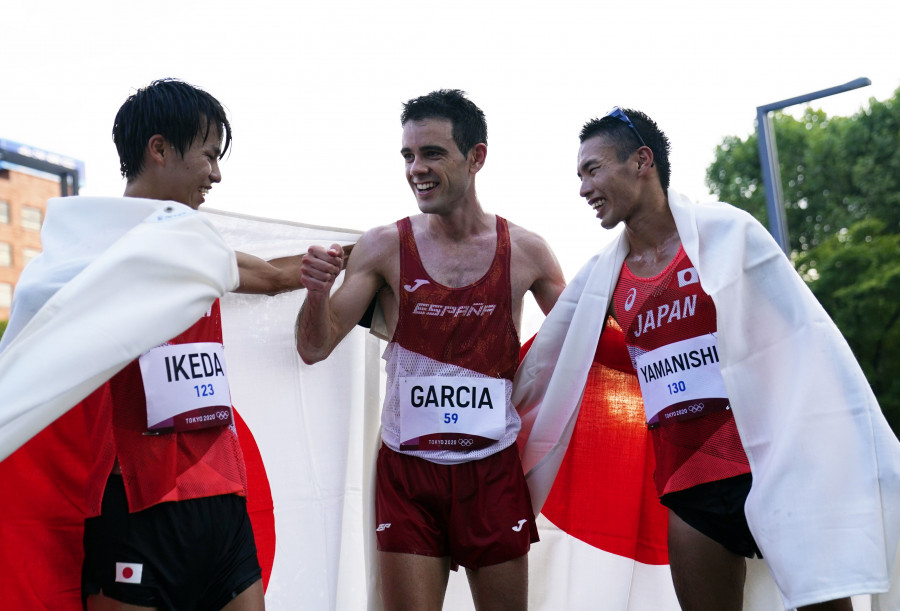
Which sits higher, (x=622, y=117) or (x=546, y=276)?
(x=622, y=117)

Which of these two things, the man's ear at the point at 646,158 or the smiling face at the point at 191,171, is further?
the man's ear at the point at 646,158

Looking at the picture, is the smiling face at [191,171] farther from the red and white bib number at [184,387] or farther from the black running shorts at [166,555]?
the black running shorts at [166,555]

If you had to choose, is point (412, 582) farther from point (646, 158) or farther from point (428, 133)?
point (646, 158)

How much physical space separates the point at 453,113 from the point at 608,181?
0.78 metres

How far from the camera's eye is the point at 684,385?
3701 mm

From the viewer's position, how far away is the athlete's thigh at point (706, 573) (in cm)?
363

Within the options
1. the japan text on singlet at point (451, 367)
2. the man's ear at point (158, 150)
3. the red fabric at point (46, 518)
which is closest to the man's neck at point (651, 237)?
the japan text on singlet at point (451, 367)

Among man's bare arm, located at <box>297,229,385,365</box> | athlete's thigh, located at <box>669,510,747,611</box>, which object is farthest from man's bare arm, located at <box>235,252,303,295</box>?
athlete's thigh, located at <box>669,510,747,611</box>

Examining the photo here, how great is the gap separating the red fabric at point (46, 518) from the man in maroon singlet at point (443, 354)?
103 centimetres

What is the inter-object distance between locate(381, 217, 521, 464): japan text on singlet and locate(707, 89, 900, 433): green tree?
2173cm

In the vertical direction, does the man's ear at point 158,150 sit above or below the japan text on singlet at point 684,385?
above

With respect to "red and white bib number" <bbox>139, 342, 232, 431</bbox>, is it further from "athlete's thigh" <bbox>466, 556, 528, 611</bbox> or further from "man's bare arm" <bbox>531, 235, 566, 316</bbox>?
"man's bare arm" <bbox>531, 235, 566, 316</bbox>

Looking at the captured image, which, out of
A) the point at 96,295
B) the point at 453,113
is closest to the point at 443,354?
the point at 453,113

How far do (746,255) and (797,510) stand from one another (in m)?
0.97
